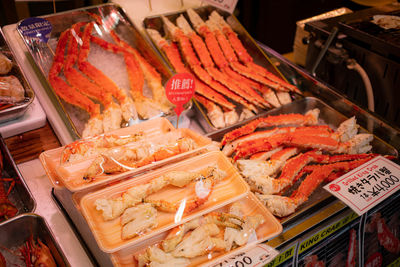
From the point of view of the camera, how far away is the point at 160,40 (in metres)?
2.48

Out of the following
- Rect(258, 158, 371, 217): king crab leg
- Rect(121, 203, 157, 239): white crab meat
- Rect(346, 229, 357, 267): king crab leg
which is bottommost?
Rect(346, 229, 357, 267): king crab leg

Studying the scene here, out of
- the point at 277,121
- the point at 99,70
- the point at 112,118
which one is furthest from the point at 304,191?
the point at 99,70

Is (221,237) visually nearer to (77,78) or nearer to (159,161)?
(159,161)

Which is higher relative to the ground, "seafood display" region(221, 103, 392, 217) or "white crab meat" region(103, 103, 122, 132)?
"white crab meat" region(103, 103, 122, 132)

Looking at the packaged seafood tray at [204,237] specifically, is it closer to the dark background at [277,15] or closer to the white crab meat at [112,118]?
the white crab meat at [112,118]

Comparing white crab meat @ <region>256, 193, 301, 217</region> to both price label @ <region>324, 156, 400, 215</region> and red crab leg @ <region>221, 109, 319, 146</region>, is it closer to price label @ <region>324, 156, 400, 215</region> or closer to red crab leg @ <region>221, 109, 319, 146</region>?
price label @ <region>324, 156, 400, 215</region>

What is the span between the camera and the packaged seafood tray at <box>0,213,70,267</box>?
1.21 metres

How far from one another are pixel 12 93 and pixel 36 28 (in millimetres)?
768

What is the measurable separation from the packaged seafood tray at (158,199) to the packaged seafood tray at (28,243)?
169 millimetres

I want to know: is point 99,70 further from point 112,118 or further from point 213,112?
point 213,112

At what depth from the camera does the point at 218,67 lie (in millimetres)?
2480

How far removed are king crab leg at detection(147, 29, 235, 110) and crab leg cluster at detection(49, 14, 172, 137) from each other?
192 millimetres

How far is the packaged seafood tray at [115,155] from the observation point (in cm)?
130

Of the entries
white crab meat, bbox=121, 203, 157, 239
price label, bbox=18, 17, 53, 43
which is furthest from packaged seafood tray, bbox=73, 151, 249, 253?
price label, bbox=18, 17, 53, 43
